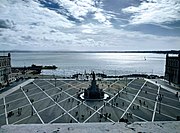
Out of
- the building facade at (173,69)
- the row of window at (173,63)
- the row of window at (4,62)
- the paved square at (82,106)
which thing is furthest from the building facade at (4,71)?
the row of window at (173,63)

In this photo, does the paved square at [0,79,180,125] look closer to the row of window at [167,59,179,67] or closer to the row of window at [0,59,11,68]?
the row of window at [167,59,179,67]

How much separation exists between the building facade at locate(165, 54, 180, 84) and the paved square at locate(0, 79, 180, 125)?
40.3 feet

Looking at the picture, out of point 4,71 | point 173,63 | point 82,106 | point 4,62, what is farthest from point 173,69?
point 4,62

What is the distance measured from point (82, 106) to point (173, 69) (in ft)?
139

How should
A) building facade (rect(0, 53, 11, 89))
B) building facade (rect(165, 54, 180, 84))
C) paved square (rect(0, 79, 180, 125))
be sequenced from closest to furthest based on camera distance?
1. paved square (rect(0, 79, 180, 125))
2. building facade (rect(165, 54, 180, 84))
3. building facade (rect(0, 53, 11, 89))

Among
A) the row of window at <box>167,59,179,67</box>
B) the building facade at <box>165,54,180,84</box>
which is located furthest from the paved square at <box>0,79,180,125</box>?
the row of window at <box>167,59,179,67</box>

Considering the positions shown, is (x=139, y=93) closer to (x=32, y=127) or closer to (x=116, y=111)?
(x=116, y=111)

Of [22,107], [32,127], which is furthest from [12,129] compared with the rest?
[22,107]

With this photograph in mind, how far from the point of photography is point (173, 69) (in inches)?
2717

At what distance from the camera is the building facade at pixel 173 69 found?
65.6 m

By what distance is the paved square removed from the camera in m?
34.1

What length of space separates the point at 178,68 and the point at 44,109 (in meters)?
47.5

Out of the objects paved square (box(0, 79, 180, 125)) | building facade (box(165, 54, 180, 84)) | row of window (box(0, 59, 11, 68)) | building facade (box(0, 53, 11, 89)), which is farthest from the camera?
row of window (box(0, 59, 11, 68))

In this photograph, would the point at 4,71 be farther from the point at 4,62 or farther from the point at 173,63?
the point at 173,63
